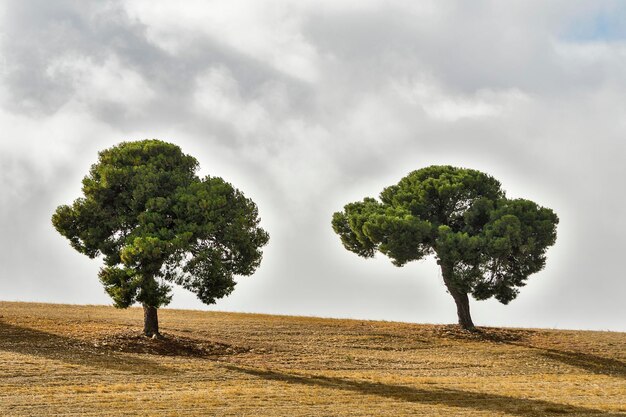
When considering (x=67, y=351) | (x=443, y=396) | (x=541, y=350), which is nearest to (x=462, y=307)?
(x=541, y=350)

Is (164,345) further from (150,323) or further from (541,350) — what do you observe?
(541,350)

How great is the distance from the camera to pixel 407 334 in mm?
49594

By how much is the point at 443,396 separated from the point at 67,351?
19.5 metres

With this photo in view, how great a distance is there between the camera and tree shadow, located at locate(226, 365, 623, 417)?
27.9m

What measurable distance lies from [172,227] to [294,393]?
15320 millimetres

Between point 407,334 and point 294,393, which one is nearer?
point 294,393

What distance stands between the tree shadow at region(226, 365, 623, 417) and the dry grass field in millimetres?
51

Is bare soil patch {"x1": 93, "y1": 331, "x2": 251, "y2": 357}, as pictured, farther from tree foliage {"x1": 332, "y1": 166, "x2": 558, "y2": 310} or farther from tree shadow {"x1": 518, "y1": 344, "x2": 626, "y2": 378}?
tree shadow {"x1": 518, "y1": 344, "x2": 626, "y2": 378}

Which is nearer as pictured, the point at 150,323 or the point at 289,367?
the point at 289,367

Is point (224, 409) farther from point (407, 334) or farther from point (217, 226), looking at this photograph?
point (407, 334)

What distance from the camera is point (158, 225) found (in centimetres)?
4003

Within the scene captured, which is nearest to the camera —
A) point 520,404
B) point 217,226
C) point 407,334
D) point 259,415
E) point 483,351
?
point 259,415

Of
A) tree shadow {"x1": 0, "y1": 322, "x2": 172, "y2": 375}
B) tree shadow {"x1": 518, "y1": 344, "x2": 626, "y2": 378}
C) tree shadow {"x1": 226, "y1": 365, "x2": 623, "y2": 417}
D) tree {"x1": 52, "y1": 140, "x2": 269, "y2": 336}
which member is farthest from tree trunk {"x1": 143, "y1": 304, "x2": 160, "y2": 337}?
tree shadow {"x1": 518, "y1": 344, "x2": 626, "y2": 378}

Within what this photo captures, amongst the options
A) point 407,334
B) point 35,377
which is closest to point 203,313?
point 407,334
